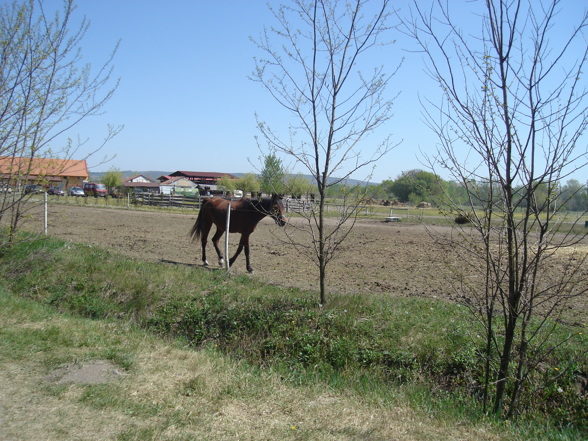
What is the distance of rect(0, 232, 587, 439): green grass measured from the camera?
523cm

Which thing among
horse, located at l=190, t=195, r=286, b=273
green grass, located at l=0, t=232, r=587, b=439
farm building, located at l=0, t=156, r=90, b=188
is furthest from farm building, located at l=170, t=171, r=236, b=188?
farm building, located at l=0, t=156, r=90, b=188

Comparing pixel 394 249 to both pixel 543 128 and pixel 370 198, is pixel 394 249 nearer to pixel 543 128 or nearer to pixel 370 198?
pixel 370 198

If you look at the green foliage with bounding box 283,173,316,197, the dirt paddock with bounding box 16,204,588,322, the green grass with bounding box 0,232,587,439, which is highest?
the green foliage with bounding box 283,173,316,197

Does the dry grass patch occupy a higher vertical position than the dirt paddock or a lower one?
lower

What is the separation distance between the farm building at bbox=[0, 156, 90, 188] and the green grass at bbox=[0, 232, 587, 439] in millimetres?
1963

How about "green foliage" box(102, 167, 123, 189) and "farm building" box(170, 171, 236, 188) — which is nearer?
"green foliage" box(102, 167, 123, 189)

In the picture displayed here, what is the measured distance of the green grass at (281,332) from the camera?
523 centimetres

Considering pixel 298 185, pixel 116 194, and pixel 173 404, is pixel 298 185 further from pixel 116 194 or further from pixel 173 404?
pixel 116 194

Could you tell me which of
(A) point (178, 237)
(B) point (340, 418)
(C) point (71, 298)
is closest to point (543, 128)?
(B) point (340, 418)

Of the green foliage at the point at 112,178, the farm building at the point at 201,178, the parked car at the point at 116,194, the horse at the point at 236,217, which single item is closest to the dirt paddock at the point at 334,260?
the horse at the point at 236,217

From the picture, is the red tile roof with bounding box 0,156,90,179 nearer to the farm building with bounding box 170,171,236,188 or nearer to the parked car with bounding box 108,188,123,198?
the parked car with bounding box 108,188,123,198

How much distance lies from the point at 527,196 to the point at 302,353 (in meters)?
3.76

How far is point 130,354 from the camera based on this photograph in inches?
221

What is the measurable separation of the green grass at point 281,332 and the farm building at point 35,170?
1.96 meters
